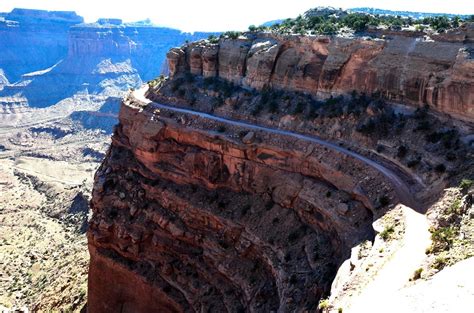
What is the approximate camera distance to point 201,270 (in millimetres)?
45000

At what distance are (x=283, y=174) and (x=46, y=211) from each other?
2945 inches

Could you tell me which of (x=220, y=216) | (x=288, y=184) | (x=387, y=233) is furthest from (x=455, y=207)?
(x=220, y=216)

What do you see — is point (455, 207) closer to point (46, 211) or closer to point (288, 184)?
point (288, 184)

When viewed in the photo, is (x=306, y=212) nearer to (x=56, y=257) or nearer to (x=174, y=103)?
(x=174, y=103)

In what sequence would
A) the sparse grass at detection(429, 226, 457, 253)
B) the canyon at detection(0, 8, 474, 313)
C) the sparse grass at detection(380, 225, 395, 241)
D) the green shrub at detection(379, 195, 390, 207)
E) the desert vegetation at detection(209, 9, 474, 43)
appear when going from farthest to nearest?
the desert vegetation at detection(209, 9, 474, 43) → the green shrub at detection(379, 195, 390, 207) → the sparse grass at detection(380, 225, 395, 241) → the canyon at detection(0, 8, 474, 313) → the sparse grass at detection(429, 226, 457, 253)

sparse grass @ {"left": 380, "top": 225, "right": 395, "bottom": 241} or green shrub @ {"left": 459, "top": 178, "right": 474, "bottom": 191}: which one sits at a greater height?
green shrub @ {"left": 459, "top": 178, "right": 474, "bottom": 191}

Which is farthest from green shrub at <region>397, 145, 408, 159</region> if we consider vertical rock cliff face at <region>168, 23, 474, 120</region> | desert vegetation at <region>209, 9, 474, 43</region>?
desert vegetation at <region>209, 9, 474, 43</region>

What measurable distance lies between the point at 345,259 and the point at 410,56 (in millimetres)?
21730

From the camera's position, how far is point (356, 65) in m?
48.6

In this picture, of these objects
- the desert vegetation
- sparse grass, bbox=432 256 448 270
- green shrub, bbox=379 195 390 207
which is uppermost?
the desert vegetation

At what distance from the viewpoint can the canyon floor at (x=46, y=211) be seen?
64.6 metres

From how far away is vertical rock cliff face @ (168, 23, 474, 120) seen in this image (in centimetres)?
4022

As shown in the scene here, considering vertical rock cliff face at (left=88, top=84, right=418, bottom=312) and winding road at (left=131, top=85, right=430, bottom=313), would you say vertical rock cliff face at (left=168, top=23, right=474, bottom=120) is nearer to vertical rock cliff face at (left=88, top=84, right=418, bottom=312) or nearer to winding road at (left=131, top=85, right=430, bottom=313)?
vertical rock cliff face at (left=88, top=84, right=418, bottom=312)

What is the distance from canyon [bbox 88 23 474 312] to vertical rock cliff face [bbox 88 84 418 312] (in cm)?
14
